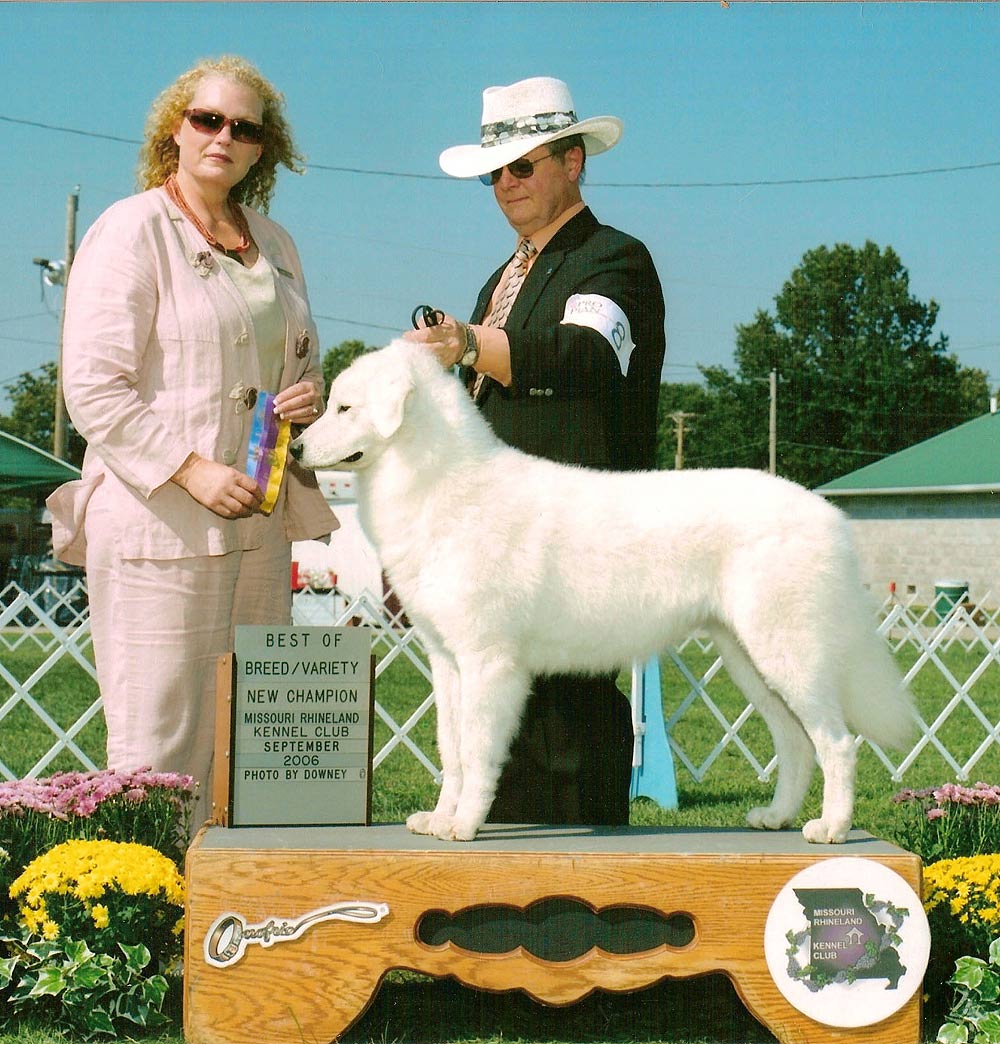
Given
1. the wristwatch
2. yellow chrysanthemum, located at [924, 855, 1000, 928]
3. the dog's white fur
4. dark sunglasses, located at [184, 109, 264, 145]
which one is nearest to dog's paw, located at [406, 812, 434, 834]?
the dog's white fur

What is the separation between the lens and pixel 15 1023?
310 centimetres

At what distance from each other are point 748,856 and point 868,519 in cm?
2724

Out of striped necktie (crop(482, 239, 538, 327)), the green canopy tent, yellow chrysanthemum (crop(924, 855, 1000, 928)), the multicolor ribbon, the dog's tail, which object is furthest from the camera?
the green canopy tent

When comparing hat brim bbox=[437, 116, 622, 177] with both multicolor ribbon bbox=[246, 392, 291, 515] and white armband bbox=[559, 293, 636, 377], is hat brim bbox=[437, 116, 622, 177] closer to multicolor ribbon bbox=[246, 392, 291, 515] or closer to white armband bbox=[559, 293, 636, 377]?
white armband bbox=[559, 293, 636, 377]

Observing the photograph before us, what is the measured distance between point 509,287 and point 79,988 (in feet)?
7.88

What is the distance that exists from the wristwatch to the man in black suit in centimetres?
11

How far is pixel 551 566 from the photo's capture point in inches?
126

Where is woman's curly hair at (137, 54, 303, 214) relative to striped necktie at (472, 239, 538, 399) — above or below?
above

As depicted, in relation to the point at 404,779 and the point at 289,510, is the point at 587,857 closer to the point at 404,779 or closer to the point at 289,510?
the point at 289,510

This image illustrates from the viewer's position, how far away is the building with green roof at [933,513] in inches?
1018

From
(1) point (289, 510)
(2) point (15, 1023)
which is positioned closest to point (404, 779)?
(1) point (289, 510)

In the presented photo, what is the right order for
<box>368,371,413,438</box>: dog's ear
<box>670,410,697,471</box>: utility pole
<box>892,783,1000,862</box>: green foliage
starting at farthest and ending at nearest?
<box>670,410,697,471</box>: utility pole
<box>892,783,1000,862</box>: green foliage
<box>368,371,413,438</box>: dog's ear

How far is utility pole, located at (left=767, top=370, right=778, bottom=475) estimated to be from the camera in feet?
143

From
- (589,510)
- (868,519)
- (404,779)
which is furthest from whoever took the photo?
(868,519)
